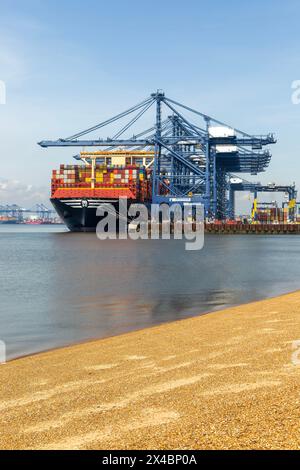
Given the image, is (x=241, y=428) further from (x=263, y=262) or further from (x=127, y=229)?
(x=127, y=229)

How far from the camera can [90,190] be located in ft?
358

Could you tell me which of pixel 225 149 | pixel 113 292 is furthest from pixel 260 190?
pixel 113 292

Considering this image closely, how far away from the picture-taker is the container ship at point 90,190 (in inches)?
4205

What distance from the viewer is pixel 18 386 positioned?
8820 millimetres

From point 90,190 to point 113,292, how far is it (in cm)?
8307

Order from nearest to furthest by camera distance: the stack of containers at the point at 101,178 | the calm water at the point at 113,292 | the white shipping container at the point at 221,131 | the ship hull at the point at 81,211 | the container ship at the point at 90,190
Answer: the calm water at the point at 113,292
the white shipping container at the point at 221,131
the ship hull at the point at 81,211
the container ship at the point at 90,190
the stack of containers at the point at 101,178

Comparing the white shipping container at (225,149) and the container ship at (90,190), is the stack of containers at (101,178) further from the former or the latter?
the white shipping container at (225,149)

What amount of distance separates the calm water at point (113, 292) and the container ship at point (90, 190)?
56910 mm

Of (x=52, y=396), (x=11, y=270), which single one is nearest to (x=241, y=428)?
(x=52, y=396)

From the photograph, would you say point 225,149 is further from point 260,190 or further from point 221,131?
point 260,190

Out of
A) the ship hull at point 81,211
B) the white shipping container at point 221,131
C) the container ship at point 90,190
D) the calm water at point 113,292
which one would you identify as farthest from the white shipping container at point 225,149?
the calm water at point 113,292

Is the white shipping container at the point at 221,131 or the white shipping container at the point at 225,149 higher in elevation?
the white shipping container at the point at 221,131
